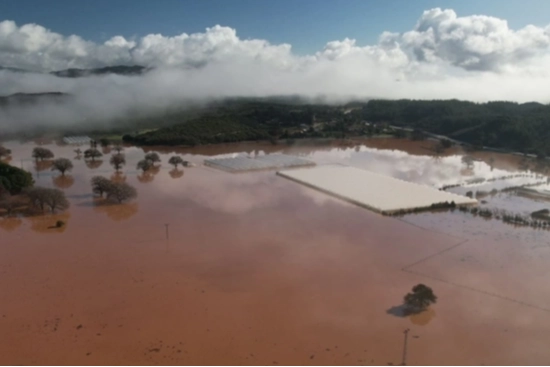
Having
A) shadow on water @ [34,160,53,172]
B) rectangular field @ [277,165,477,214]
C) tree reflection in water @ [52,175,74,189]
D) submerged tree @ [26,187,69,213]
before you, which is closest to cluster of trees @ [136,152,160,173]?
tree reflection in water @ [52,175,74,189]

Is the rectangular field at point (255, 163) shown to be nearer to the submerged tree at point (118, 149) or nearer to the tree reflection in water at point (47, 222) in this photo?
the submerged tree at point (118, 149)

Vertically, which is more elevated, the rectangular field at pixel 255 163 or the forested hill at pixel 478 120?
the forested hill at pixel 478 120

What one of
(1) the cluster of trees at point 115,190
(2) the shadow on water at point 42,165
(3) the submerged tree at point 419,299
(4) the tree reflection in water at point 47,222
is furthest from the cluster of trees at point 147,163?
(3) the submerged tree at point 419,299

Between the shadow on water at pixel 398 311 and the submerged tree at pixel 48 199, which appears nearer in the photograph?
the shadow on water at pixel 398 311

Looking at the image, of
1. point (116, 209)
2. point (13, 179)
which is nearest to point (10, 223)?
point (13, 179)

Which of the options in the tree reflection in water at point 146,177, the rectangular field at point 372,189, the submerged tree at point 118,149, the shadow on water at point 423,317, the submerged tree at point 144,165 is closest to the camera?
the shadow on water at point 423,317

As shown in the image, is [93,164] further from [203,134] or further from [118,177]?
[203,134]
